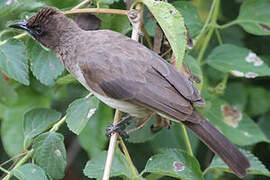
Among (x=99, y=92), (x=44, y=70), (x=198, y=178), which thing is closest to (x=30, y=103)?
(x=44, y=70)

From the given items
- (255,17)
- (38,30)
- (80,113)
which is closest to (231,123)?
(255,17)

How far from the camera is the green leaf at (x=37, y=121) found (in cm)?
246

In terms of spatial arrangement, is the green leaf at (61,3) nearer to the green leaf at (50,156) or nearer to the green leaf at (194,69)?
the green leaf at (194,69)

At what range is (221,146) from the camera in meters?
2.46

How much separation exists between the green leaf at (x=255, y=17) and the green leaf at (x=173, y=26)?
853mm

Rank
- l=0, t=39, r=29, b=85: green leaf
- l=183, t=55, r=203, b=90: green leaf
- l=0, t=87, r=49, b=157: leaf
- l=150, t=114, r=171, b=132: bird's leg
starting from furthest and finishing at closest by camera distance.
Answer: l=0, t=87, r=49, b=157: leaf
l=150, t=114, r=171, b=132: bird's leg
l=183, t=55, r=203, b=90: green leaf
l=0, t=39, r=29, b=85: green leaf

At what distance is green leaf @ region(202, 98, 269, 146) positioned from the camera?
284 centimetres

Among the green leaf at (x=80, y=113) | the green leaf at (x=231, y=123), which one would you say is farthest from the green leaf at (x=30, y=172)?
the green leaf at (x=231, y=123)

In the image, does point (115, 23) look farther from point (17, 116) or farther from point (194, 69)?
point (17, 116)

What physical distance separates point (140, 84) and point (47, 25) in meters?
0.72

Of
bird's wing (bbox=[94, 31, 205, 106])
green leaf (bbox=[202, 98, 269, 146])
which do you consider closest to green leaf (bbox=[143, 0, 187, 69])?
bird's wing (bbox=[94, 31, 205, 106])

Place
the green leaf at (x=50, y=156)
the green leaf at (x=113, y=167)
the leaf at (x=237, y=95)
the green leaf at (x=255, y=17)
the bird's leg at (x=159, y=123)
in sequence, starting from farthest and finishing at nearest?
the leaf at (x=237, y=95), the green leaf at (x=255, y=17), the bird's leg at (x=159, y=123), the green leaf at (x=50, y=156), the green leaf at (x=113, y=167)

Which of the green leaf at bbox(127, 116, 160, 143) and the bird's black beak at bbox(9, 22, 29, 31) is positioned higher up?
the bird's black beak at bbox(9, 22, 29, 31)

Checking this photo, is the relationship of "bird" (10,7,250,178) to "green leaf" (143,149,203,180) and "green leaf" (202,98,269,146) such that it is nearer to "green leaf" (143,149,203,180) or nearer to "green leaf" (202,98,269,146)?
"green leaf" (143,149,203,180)
